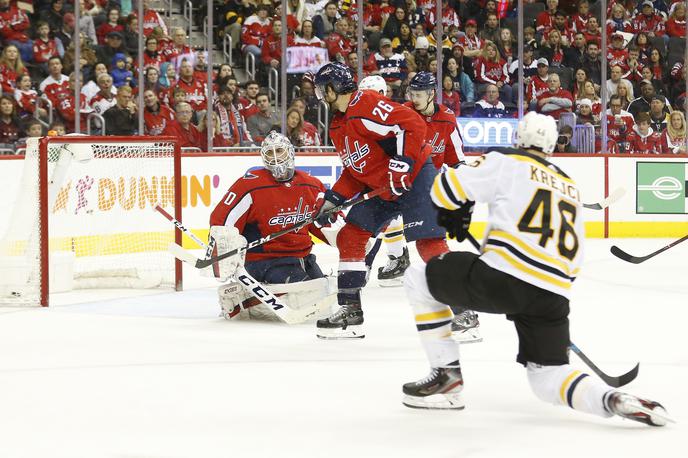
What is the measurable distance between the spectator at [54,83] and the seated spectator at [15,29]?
0.20m

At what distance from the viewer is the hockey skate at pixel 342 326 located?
4.89 metres

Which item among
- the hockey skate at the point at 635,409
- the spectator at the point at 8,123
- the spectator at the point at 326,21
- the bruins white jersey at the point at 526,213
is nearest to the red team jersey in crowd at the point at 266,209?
the bruins white jersey at the point at 526,213

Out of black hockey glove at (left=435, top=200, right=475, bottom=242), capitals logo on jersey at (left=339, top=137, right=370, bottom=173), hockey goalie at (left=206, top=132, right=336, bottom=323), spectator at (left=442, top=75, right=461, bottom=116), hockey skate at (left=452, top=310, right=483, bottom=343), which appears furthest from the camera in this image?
spectator at (left=442, top=75, right=461, bottom=116)

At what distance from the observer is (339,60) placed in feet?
32.0

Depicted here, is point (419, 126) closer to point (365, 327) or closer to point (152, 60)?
point (365, 327)

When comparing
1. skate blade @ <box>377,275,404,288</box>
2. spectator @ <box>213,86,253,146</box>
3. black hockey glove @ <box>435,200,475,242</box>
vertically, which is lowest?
skate blade @ <box>377,275,404,288</box>

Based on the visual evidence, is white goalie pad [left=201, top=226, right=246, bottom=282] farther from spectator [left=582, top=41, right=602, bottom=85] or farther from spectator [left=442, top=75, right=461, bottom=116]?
spectator [left=582, top=41, right=602, bottom=85]

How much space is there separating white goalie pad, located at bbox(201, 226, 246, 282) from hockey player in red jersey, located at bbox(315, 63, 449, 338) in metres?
0.54

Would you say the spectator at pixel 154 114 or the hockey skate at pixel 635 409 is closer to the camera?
the hockey skate at pixel 635 409

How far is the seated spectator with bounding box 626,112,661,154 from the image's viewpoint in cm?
1017

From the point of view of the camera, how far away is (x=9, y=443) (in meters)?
3.09

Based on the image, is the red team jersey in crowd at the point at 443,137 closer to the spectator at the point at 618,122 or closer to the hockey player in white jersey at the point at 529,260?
the hockey player in white jersey at the point at 529,260

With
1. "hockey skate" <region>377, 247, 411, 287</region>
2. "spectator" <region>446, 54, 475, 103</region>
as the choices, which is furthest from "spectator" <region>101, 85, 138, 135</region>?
"spectator" <region>446, 54, 475, 103</region>

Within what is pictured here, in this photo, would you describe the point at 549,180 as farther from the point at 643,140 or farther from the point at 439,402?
the point at 643,140
